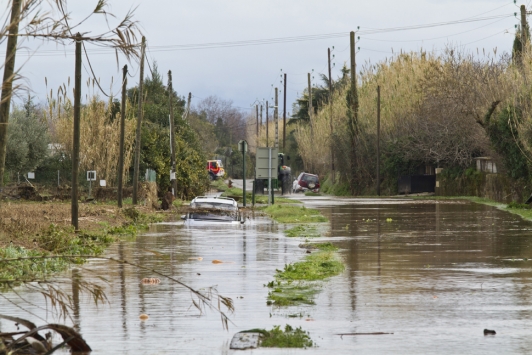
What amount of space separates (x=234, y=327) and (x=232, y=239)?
1326 centimetres

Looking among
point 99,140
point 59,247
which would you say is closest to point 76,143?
point 59,247

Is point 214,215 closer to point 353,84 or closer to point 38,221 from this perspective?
point 38,221

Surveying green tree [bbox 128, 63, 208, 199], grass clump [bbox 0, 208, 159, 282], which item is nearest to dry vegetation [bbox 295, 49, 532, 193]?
green tree [bbox 128, 63, 208, 199]

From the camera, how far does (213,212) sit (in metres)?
31.2

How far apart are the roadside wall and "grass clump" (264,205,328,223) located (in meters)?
10.7

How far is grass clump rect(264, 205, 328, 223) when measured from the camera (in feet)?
104

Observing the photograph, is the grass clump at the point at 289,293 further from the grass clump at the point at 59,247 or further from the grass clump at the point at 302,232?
the grass clump at the point at 302,232

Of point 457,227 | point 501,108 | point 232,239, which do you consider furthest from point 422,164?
point 232,239

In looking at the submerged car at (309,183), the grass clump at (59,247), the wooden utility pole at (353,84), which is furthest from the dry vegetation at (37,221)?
the submerged car at (309,183)

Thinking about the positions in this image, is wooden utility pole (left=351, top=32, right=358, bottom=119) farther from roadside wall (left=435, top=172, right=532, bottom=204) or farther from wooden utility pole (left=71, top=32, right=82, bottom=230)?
wooden utility pole (left=71, top=32, right=82, bottom=230)

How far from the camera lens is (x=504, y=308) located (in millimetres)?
11758

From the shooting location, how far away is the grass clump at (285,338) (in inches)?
373

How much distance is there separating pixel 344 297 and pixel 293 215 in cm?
2126

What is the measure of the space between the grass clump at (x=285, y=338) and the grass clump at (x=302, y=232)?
14.5 metres
